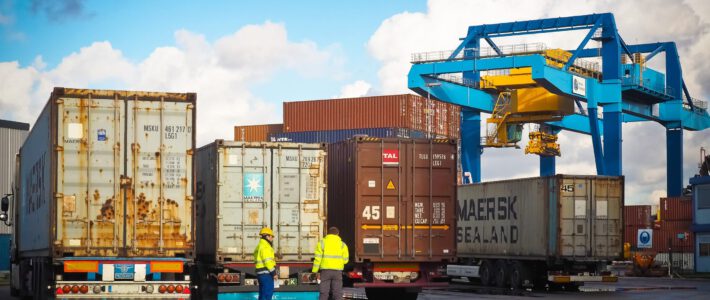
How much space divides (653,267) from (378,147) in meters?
27.6

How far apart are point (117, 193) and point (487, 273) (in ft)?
56.1

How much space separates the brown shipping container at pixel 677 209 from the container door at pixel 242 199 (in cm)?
3830

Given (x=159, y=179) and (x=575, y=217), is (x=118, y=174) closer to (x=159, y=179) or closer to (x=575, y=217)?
(x=159, y=179)

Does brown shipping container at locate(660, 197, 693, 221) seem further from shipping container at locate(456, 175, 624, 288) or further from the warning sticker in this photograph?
the warning sticker

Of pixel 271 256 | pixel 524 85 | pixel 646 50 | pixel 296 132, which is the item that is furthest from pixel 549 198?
pixel 296 132

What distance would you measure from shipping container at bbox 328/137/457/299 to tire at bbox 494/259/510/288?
346 inches

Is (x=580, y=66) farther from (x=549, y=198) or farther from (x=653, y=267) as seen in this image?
(x=549, y=198)

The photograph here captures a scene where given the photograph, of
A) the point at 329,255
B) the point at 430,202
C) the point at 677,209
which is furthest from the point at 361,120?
the point at 329,255

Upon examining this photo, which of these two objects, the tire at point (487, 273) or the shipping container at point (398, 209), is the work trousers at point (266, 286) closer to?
the shipping container at point (398, 209)

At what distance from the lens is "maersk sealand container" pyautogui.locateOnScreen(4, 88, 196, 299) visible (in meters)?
18.5

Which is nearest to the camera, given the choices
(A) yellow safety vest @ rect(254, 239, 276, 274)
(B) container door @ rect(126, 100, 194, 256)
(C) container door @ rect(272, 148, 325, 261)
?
(B) container door @ rect(126, 100, 194, 256)

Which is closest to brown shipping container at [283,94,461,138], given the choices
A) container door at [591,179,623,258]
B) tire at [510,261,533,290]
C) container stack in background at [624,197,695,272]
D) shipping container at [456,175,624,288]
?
container stack in background at [624,197,695,272]

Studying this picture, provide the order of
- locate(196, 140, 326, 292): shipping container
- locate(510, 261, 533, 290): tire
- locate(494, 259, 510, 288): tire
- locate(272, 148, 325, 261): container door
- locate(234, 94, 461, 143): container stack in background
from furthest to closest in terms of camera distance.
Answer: locate(234, 94, 461, 143): container stack in background → locate(494, 259, 510, 288): tire → locate(510, 261, 533, 290): tire → locate(272, 148, 325, 261): container door → locate(196, 140, 326, 292): shipping container

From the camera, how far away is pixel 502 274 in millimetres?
32719
